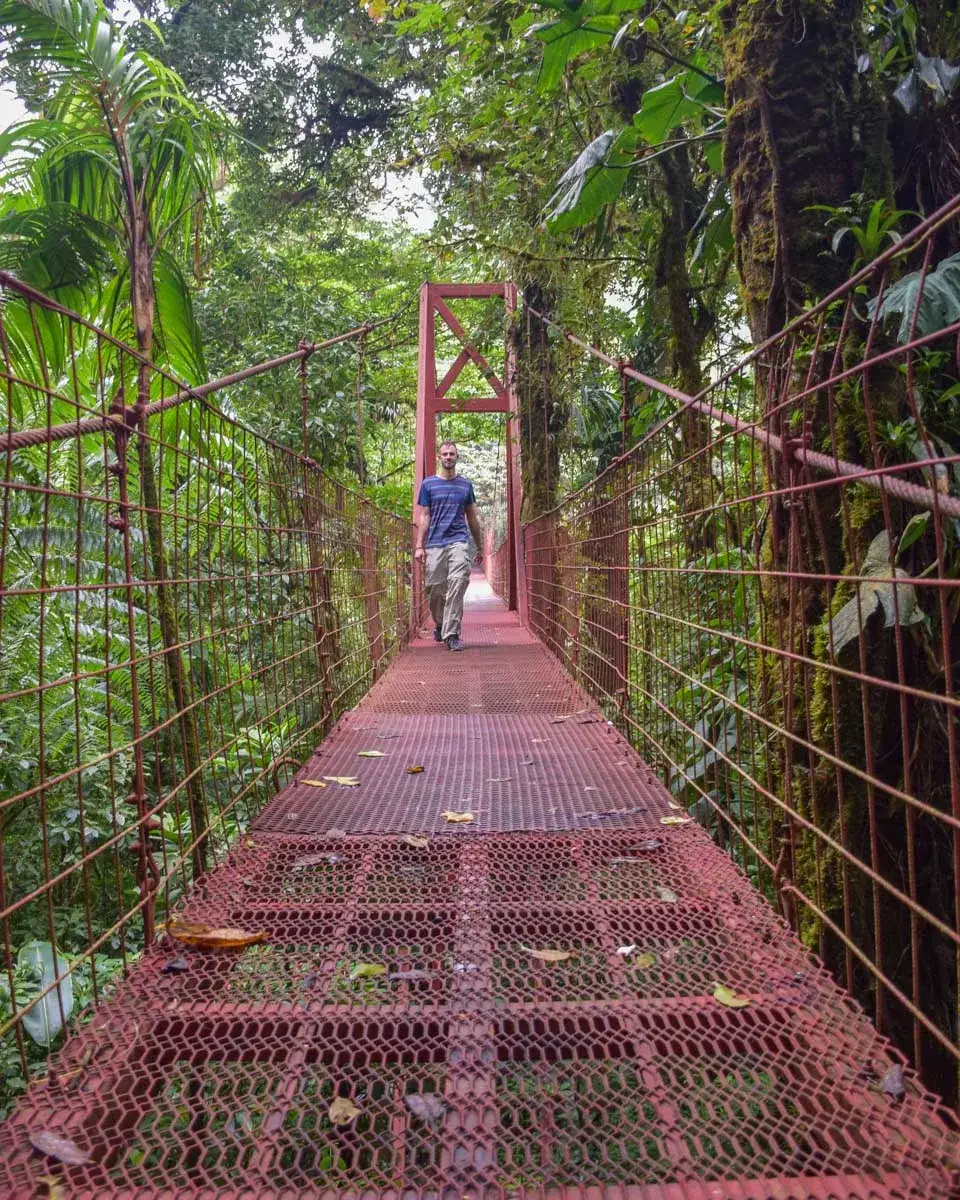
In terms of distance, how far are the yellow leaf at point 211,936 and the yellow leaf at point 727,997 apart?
772 mm

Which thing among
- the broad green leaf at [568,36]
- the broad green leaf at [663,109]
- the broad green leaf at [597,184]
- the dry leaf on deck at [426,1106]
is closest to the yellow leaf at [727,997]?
the dry leaf on deck at [426,1106]

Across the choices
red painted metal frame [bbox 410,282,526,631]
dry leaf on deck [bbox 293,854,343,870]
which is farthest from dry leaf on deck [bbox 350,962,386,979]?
red painted metal frame [bbox 410,282,526,631]

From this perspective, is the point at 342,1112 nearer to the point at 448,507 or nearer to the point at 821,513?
the point at 821,513

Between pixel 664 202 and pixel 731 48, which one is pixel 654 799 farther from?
pixel 664 202

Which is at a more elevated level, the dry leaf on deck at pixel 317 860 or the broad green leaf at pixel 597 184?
the broad green leaf at pixel 597 184

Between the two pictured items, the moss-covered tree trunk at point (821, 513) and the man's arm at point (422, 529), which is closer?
the moss-covered tree trunk at point (821, 513)

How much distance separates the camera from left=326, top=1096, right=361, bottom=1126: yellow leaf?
1.14 m

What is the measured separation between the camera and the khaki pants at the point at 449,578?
5.85 metres

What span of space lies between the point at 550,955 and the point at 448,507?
4683 millimetres

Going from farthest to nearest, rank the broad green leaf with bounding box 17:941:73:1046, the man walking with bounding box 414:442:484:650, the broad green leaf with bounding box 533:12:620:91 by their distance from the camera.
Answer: the man walking with bounding box 414:442:484:650 → the broad green leaf with bounding box 533:12:620:91 → the broad green leaf with bounding box 17:941:73:1046

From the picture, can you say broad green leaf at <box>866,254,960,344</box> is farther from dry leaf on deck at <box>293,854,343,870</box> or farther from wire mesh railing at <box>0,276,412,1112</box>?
dry leaf on deck at <box>293,854,343,870</box>

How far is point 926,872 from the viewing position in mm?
1815

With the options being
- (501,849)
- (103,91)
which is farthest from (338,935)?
(103,91)

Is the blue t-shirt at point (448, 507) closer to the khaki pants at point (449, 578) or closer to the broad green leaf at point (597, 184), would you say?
the khaki pants at point (449, 578)
